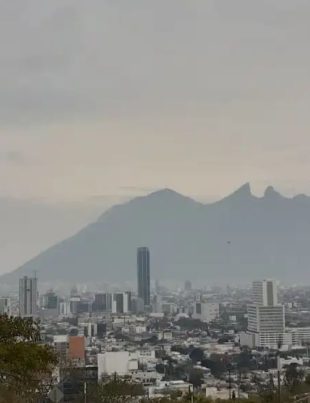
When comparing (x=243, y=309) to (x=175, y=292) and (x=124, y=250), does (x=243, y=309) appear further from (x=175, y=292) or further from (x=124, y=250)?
(x=124, y=250)

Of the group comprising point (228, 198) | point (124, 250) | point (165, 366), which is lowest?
point (165, 366)

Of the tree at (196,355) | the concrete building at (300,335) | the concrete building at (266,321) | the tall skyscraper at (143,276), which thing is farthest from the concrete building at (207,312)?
the tree at (196,355)

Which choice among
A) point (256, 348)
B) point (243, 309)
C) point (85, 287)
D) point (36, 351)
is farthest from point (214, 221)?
point (36, 351)

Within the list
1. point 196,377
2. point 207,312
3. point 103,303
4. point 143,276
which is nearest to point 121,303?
point 103,303

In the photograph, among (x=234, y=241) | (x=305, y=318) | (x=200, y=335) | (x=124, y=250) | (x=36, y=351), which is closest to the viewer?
(x=36, y=351)

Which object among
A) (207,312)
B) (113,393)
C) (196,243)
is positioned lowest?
(113,393)

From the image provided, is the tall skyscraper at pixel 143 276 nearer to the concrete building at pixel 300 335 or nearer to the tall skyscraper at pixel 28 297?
the tall skyscraper at pixel 28 297

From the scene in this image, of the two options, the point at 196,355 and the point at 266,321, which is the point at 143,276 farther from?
the point at 196,355

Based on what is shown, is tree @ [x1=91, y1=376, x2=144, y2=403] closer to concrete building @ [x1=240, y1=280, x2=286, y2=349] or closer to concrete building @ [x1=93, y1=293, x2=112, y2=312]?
concrete building @ [x1=240, y1=280, x2=286, y2=349]
